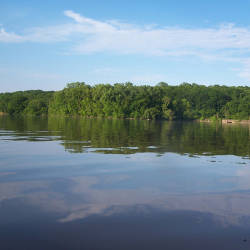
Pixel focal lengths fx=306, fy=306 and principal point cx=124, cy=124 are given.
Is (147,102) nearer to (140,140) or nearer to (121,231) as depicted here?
(140,140)

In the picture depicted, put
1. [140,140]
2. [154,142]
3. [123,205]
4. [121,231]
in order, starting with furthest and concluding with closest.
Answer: [140,140], [154,142], [123,205], [121,231]

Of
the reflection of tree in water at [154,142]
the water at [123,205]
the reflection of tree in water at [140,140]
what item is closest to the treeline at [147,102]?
the reflection of tree in water at [140,140]

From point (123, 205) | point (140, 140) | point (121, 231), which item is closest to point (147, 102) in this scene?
point (140, 140)

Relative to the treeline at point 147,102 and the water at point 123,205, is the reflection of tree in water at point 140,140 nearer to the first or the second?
the water at point 123,205

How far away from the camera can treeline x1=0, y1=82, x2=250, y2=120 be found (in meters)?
138

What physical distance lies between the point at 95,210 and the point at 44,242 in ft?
6.16

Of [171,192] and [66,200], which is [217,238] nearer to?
[171,192]

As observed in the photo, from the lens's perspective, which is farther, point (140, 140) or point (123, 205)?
point (140, 140)

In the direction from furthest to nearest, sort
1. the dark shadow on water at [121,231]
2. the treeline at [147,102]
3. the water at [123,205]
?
the treeline at [147,102] → the water at [123,205] → the dark shadow on water at [121,231]

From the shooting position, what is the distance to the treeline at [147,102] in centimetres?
13800

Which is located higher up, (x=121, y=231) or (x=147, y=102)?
(x=147, y=102)

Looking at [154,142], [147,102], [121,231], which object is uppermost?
[147,102]

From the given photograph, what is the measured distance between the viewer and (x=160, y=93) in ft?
472

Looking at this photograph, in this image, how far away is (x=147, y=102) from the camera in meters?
138
